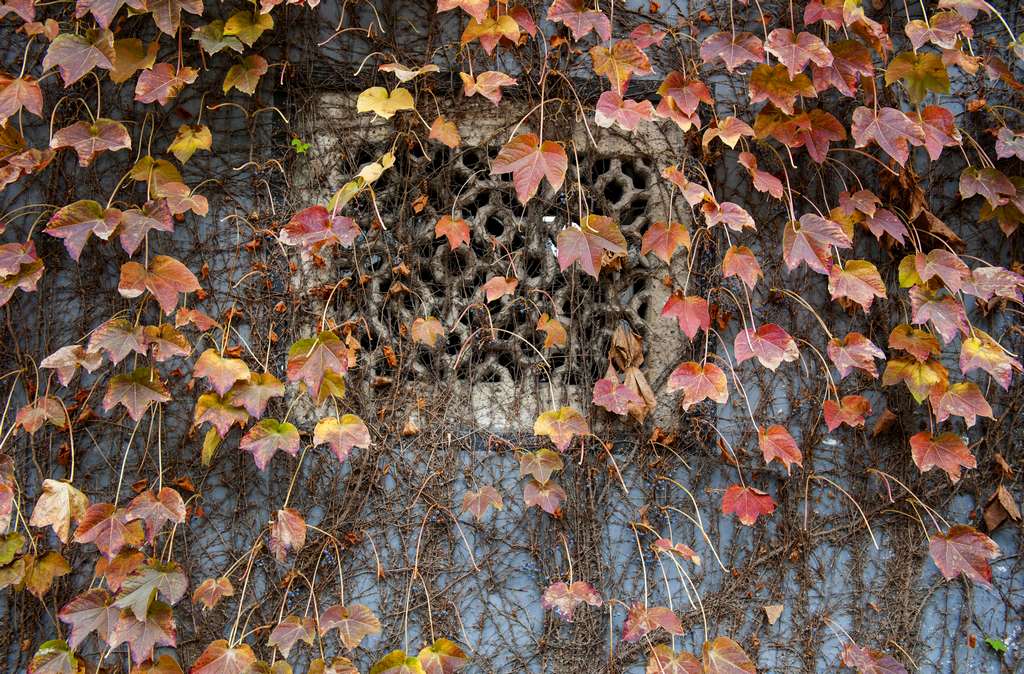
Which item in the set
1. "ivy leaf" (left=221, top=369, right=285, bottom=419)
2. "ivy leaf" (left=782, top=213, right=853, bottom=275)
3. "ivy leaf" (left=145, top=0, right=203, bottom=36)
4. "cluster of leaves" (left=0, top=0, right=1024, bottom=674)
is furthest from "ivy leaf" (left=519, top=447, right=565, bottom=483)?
"ivy leaf" (left=145, top=0, right=203, bottom=36)

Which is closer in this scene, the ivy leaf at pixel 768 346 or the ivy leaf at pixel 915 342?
the ivy leaf at pixel 768 346

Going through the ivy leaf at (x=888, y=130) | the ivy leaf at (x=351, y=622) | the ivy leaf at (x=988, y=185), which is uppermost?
the ivy leaf at (x=888, y=130)

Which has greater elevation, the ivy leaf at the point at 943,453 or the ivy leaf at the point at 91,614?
the ivy leaf at the point at 943,453

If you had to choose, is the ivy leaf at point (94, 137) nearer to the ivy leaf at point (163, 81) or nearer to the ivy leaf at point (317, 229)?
the ivy leaf at point (163, 81)

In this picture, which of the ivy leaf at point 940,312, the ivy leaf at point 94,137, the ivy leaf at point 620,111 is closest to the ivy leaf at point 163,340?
the ivy leaf at point 94,137

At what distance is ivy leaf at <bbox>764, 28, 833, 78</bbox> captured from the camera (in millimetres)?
2525

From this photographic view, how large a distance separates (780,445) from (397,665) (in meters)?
1.24

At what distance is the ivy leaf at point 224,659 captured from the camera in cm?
240

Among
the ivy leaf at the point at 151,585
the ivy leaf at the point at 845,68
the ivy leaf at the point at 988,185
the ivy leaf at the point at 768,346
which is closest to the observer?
the ivy leaf at the point at 151,585

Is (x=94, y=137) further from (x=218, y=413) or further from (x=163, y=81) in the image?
(x=218, y=413)

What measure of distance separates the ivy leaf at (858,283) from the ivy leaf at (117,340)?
77.4 inches

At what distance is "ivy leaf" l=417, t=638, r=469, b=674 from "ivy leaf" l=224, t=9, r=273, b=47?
1.81 metres

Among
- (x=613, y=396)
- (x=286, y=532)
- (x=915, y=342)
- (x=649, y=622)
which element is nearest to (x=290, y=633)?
(x=286, y=532)

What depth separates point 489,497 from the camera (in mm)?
2551
